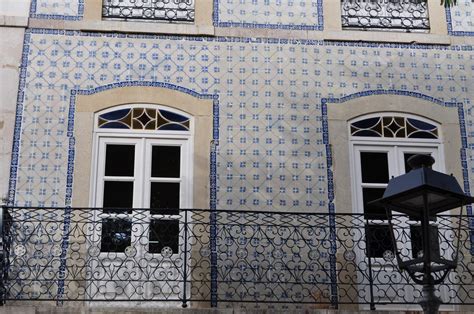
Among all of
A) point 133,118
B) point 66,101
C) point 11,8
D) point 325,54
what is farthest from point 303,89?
point 11,8

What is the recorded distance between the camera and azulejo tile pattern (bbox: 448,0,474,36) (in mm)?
9773

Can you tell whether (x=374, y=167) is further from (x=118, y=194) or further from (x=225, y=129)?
(x=118, y=194)

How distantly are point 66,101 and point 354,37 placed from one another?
10.2ft

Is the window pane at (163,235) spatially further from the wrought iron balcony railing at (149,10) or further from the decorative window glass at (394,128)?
the wrought iron balcony railing at (149,10)

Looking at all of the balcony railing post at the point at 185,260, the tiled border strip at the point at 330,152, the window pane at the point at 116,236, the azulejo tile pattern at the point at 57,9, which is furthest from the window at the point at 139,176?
the tiled border strip at the point at 330,152

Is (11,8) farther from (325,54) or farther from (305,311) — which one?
(305,311)

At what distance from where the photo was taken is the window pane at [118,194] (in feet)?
28.8

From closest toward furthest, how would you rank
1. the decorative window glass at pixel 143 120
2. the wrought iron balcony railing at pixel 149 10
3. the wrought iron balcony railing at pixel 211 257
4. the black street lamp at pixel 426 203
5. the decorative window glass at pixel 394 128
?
the black street lamp at pixel 426 203 → the wrought iron balcony railing at pixel 211 257 → the decorative window glass at pixel 143 120 → the decorative window glass at pixel 394 128 → the wrought iron balcony railing at pixel 149 10

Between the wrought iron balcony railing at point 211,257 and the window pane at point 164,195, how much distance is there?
0.12m

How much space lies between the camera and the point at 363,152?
919cm

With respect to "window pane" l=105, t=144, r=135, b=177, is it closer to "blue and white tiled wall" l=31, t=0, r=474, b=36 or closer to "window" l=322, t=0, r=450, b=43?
"blue and white tiled wall" l=31, t=0, r=474, b=36

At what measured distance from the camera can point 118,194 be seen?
8.81 meters

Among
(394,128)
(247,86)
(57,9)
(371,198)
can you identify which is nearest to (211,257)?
(371,198)

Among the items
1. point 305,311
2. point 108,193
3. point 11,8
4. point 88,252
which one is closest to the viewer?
point 305,311
